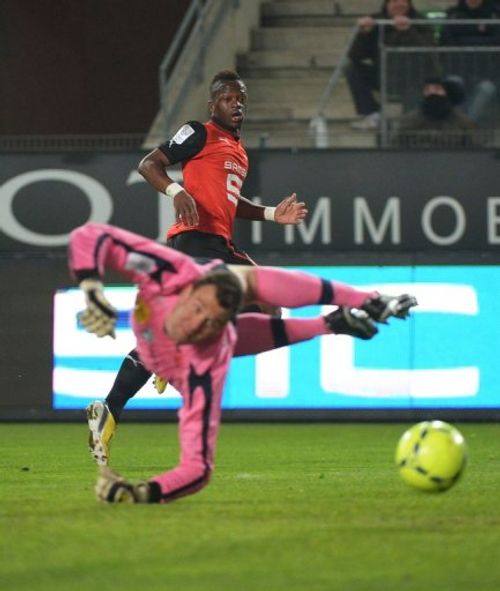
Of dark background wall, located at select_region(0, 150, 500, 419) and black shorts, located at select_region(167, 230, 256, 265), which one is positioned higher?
black shorts, located at select_region(167, 230, 256, 265)

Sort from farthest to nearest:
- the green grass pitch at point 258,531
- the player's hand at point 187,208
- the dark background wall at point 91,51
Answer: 1. the dark background wall at point 91,51
2. the player's hand at point 187,208
3. the green grass pitch at point 258,531

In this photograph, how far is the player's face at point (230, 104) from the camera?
958 centimetres

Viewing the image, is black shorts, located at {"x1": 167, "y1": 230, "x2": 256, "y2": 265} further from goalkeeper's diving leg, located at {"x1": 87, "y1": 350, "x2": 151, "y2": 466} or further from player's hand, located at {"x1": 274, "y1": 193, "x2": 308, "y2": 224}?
goalkeeper's diving leg, located at {"x1": 87, "y1": 350, "x2": 151, "y2": 466}

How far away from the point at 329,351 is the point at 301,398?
0.51m

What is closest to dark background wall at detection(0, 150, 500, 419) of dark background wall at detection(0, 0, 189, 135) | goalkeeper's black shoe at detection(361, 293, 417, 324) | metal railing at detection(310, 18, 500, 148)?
metal railing at detection(310, 18, 500, 148)

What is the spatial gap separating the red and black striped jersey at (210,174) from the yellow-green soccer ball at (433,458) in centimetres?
260

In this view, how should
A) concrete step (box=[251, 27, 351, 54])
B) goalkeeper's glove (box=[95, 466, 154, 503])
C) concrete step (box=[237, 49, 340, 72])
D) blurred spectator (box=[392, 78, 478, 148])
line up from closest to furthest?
goalkeeper's glove (box=[95, 466, 154, 503]), blurred spectator (box=[392, 78, 478, 148]), concrete step (box=[237, 49, 340, 72]), concrete step (box=[251, 27, 351, 54])

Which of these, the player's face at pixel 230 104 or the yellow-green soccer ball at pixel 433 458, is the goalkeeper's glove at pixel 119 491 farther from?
the player's face at pixel 230 104

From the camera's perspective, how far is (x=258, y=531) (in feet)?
20.7

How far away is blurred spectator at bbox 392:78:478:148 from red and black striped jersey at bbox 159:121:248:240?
598 centimetres

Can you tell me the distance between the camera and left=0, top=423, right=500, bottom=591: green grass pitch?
5191mm

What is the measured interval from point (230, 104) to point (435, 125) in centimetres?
622

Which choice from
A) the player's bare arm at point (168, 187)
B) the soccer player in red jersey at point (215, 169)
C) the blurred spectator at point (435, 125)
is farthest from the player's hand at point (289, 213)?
the blurred spectator at point (435, 125)

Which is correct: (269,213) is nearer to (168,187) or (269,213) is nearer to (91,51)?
(168,187)
